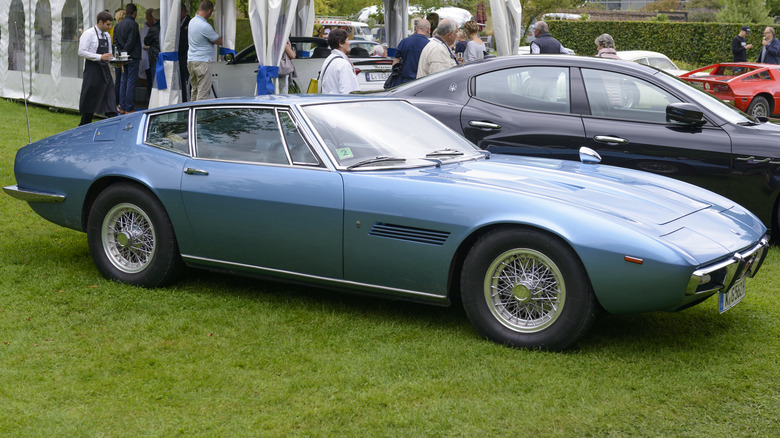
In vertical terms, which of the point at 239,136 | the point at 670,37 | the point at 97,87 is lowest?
the point at 239,136

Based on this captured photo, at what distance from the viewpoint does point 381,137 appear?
5148mm

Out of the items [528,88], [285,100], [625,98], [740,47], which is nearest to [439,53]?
[528,88]

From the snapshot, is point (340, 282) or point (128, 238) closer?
point (340, 282)

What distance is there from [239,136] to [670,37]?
113ft

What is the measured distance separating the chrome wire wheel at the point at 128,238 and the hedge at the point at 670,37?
33.7 meters

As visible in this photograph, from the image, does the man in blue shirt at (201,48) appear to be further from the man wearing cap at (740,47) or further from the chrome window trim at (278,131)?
the man wearing cap at (740,47)

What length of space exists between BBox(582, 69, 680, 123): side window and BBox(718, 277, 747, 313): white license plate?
8.12 ft

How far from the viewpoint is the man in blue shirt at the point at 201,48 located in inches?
487

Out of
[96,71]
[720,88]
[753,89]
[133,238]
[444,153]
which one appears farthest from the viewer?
[720,88]

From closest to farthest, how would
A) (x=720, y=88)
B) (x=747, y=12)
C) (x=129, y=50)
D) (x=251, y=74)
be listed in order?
(x=251, y=74) < (x=129, y=50) < (x=720, y=88) < (x=747, y=12)

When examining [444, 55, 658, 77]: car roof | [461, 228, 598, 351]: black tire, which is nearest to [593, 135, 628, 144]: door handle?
[444, 55, 658, 77]: car roof

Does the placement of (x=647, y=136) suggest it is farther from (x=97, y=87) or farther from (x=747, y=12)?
(x=747, y=12)

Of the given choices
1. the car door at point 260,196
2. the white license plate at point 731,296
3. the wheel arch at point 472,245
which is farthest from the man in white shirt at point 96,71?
the white license plate at point 731,296

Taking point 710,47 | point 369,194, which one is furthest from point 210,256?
point 710,47
